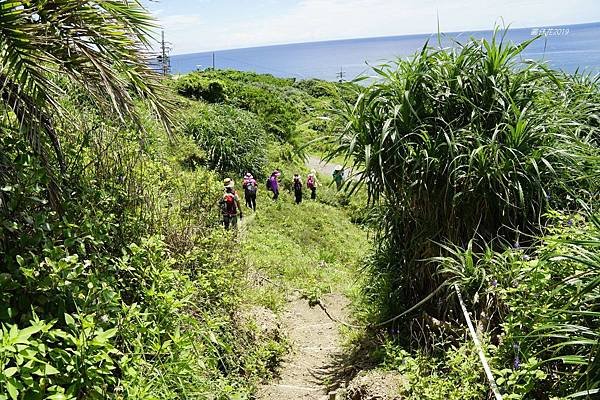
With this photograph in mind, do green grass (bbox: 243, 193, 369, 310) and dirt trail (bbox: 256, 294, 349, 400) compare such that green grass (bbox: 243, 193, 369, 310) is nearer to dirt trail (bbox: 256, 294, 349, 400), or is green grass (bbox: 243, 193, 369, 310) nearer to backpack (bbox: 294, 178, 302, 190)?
dirt trail (bbox: 256, 294, 349, 400)

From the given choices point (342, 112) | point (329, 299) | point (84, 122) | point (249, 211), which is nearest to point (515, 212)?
point (342, 112)

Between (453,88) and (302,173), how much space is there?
17.3 meters

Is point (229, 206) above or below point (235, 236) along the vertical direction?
below

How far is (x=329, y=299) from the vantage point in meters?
8.27

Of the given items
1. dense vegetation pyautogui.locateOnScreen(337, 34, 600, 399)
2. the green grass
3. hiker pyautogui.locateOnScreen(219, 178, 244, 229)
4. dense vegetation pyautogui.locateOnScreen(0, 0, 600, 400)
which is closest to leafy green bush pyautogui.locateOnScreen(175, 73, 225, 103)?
the green grass

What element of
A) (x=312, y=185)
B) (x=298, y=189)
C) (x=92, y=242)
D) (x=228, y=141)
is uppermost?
(x=92, y=242)

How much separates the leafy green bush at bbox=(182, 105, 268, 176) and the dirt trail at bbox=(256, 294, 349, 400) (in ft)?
28.2

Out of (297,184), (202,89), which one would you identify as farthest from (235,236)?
(202,89)

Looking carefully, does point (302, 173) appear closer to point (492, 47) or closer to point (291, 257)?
point (291, 257)

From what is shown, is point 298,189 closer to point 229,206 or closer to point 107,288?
point 229,206

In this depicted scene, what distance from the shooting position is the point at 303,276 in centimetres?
919

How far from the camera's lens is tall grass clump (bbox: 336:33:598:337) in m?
3.96

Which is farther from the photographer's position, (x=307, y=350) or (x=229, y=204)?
(x=229, y=204)

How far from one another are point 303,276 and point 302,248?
309 centimetres
